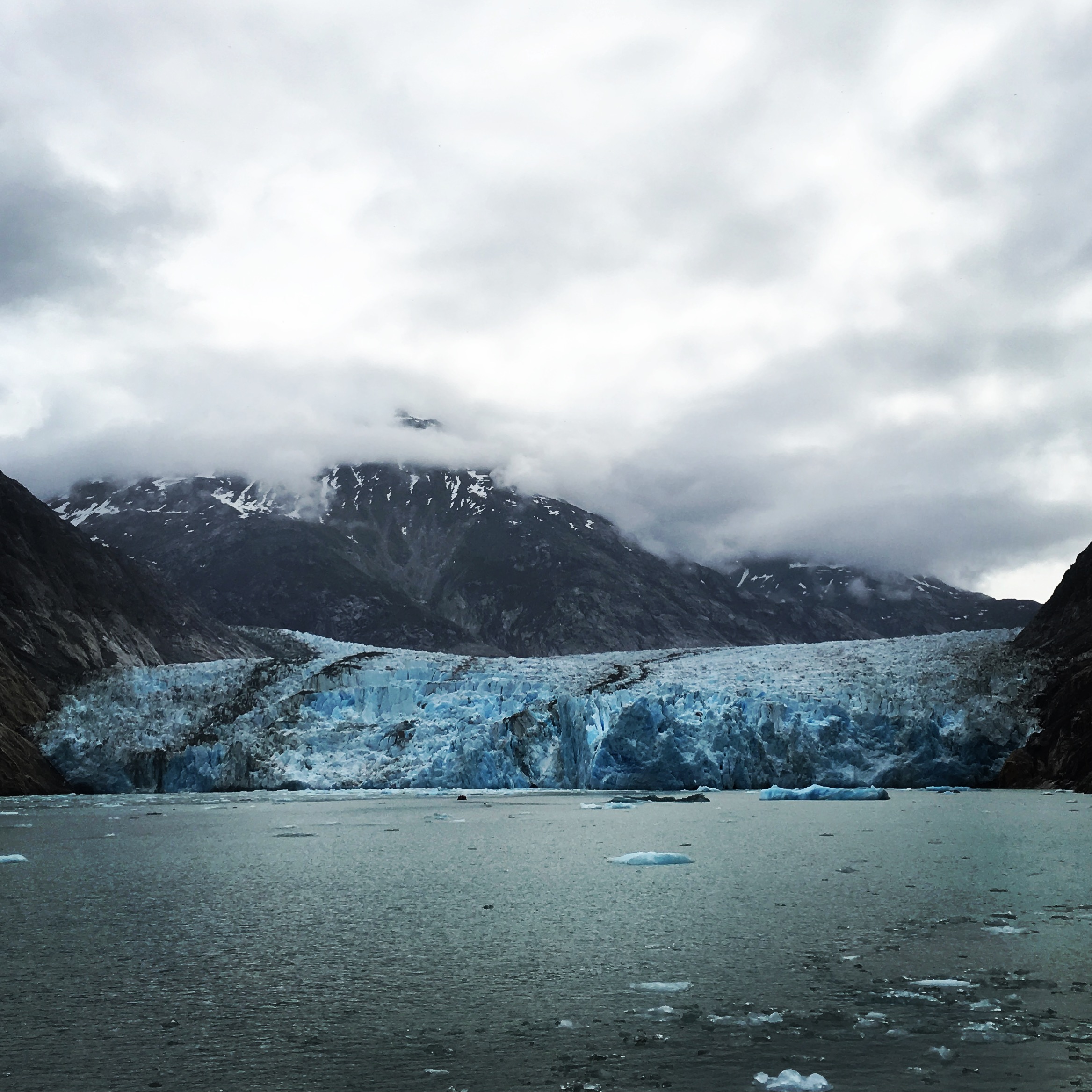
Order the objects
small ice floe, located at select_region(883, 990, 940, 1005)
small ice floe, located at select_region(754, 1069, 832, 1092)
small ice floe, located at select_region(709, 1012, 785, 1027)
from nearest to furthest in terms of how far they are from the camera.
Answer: small ice floe, located at select_region(754, 1069, 832, 1092) → small ice floe, located at select_region(709, 1012, 785, 1027) → small ice floe, located at select_region(883, 990, 940, 1005)

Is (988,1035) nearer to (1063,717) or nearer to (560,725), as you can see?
(1063,717)

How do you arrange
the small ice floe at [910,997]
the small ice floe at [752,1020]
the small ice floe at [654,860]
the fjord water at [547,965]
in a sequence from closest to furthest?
the fjord water at [547,965]
the small ice floe at [752,1020]
the small ice floe at [910,997]
the small ice floe at [654,860]

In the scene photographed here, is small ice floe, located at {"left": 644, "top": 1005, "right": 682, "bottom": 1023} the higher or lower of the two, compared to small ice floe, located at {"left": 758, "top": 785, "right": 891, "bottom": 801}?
higher

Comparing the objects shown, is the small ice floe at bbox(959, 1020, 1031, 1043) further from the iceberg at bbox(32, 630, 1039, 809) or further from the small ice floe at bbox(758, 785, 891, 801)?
the iceberg at bbox(32, 630, 1039, 809)

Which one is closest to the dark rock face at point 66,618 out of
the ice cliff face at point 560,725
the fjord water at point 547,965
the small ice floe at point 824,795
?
the ice cliff face at point 560,725

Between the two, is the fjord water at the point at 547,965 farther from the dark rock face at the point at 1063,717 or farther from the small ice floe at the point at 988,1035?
the dark rock face at the point at 1063,717

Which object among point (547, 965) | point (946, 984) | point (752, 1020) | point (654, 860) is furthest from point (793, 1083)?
point (654, 860)

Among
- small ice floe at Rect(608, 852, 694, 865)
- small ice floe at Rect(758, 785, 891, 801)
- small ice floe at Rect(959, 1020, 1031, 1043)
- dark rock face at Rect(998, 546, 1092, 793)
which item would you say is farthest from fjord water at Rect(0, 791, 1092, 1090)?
dark rock face at Rect(998, 546, 1092, 793)
